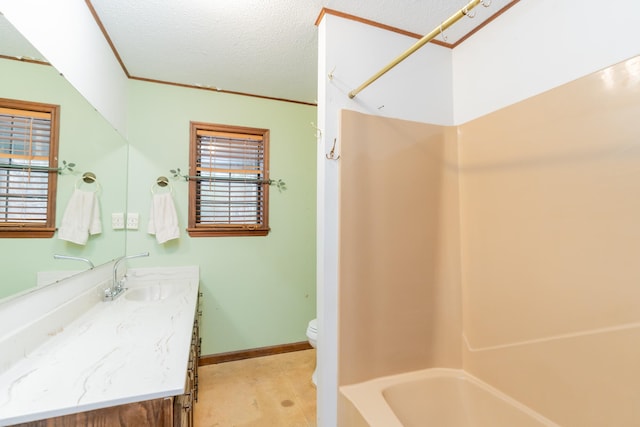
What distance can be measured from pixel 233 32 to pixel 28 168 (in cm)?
128

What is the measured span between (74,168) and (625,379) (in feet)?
8.69

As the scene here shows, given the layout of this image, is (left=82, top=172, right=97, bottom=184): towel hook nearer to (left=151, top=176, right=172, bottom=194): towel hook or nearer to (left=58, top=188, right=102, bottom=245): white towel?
(left=58, top=188, right=102, bottom=245): white towel

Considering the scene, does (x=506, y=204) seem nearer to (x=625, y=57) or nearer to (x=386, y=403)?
(x=625, y=57)

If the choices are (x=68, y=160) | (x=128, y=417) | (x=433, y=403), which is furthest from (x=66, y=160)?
(x=433, y=403)

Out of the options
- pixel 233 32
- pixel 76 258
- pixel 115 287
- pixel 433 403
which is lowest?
pixel 433 403

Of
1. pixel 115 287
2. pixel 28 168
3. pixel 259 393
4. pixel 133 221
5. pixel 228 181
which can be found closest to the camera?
pixel 28 168

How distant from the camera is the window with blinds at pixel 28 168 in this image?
107 centimetres

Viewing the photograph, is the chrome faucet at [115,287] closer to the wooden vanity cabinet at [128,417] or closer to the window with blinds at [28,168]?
the window with blinds at [28,168]

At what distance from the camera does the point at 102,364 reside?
3.36 feet

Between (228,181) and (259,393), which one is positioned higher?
(228,181)

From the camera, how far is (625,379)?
99 centimetres

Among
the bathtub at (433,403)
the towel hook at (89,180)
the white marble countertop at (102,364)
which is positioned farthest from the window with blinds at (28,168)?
the bathtub at (433,403)

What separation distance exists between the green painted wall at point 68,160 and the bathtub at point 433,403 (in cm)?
154

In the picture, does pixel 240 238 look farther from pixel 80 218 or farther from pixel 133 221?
pixel 80 218
